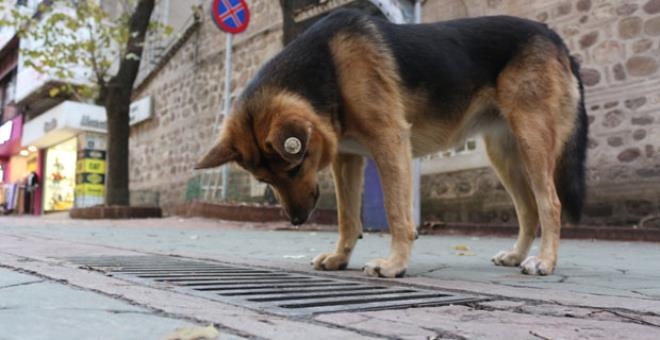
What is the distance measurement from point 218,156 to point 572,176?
229 cm

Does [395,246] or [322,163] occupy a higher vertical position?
[322,163]

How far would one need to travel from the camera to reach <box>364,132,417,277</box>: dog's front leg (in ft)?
10.2

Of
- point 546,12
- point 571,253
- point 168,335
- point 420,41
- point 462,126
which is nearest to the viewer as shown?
point 168,335

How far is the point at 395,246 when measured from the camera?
3.09 metres

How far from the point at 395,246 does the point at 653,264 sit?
2068 millimetres

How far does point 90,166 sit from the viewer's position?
2348 cm

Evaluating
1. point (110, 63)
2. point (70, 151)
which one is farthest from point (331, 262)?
point (70, 151)

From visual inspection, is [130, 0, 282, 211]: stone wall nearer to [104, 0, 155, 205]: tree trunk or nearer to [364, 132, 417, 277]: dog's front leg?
[104, 0, 155, 205]: tree trunk

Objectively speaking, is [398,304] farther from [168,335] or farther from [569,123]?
[569,123]

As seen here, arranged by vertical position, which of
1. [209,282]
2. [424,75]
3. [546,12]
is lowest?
[209,282]

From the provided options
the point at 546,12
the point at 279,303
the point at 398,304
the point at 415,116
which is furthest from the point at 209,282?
the point at 546,12

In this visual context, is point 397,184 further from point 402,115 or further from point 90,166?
point 90,166

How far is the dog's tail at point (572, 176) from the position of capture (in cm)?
385

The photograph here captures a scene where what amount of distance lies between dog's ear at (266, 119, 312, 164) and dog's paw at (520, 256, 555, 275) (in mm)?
1428
